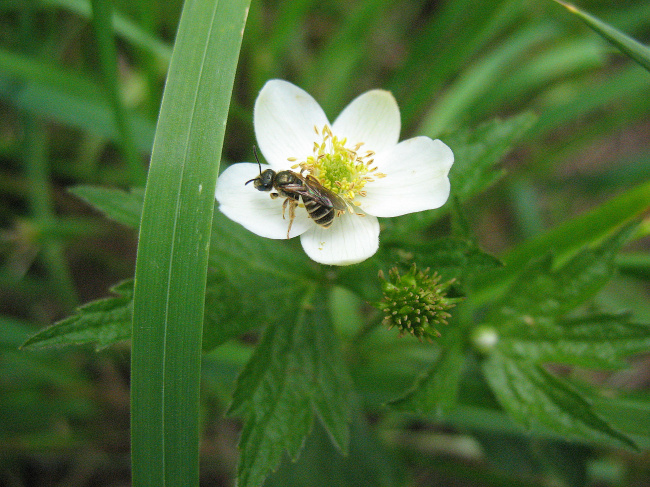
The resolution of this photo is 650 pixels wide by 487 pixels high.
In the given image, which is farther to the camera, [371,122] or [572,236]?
[572,236]

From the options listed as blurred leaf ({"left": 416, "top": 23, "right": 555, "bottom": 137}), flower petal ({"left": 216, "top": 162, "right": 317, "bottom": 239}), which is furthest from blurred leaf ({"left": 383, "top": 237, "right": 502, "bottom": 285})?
blurred leaf ({"left": 416, "top": 23, "right": 555, "bottom": 137})

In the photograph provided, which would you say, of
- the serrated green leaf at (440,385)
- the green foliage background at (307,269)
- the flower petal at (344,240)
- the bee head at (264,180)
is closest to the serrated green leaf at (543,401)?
Result: the green foliage background at (307,269)

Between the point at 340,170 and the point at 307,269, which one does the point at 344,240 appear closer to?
the point at 340,170

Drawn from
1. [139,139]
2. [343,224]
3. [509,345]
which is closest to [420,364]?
[509,345]

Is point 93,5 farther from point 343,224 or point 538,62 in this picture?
point 538,62

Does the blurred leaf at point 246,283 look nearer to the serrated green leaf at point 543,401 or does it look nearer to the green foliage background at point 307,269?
the green foliage background at point 307,269

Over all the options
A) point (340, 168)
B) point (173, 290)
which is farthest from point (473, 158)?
point (173, 290)

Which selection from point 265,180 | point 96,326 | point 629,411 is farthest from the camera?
point 629,411
